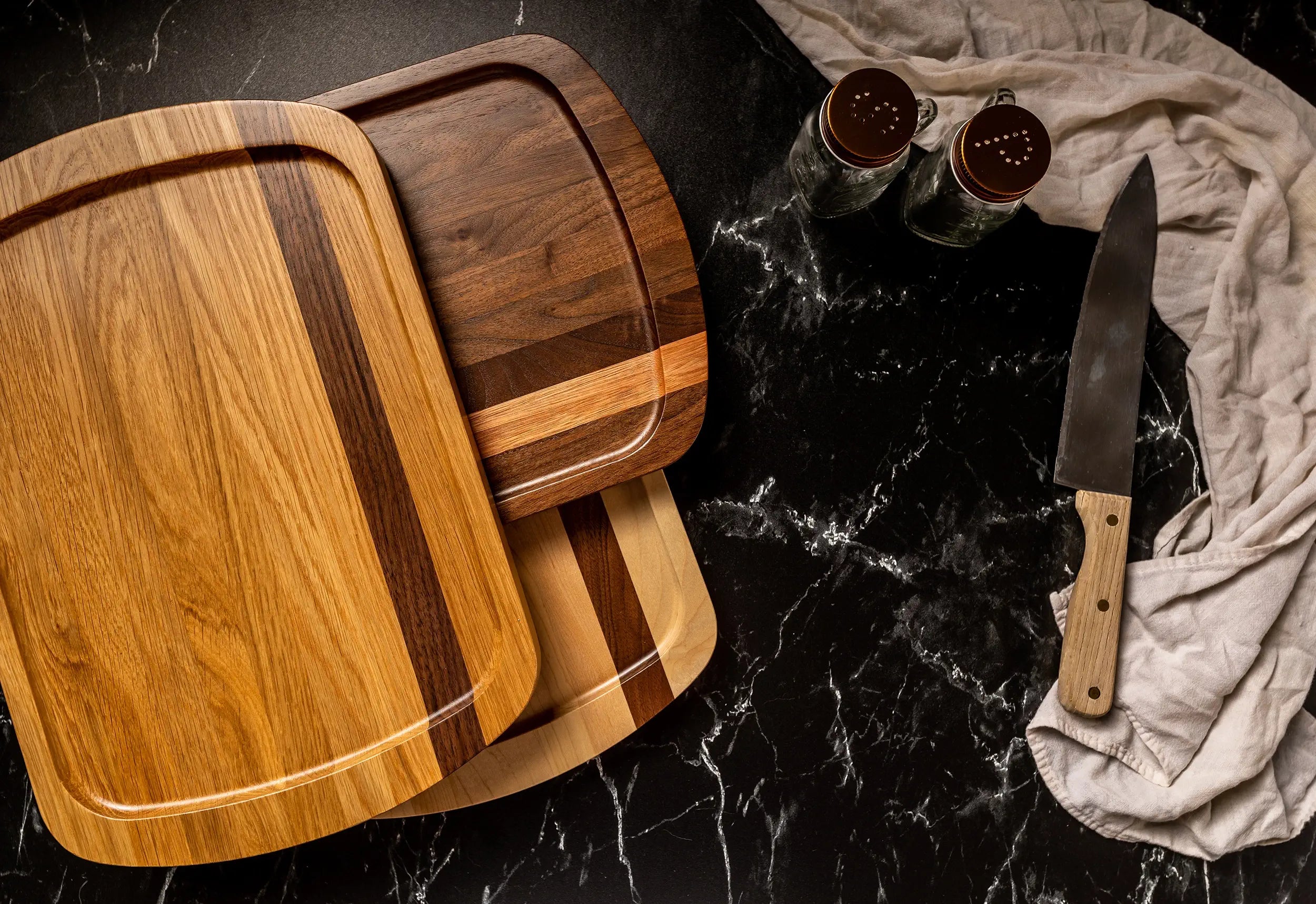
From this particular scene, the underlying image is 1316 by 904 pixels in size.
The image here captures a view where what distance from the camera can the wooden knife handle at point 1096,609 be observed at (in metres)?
0.82

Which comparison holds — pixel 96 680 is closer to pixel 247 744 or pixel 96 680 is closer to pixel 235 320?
pixel 247 744

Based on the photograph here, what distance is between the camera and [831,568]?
2.88 ft

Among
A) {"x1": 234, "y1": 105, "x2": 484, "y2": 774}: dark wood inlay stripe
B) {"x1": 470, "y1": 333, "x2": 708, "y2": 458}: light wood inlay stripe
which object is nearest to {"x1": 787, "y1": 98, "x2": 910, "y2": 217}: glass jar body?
{"x1": 470, "y1": 333, "x2": 708, "y2": 458}: light wood inlay stripe

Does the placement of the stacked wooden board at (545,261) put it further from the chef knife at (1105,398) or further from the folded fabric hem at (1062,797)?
the folded fabric hem at (1062,797)

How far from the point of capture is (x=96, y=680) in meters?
0.69

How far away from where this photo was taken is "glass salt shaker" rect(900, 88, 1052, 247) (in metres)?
0.71

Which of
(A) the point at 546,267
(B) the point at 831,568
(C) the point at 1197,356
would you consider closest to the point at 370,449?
(A) the point at 546,267

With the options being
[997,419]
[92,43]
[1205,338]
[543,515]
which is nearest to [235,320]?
[543,515]

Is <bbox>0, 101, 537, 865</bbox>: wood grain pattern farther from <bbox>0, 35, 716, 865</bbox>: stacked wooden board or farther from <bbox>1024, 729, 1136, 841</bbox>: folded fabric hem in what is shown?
<bbox>1024, 729, 1136, 841</bbox>: folded fabric hem

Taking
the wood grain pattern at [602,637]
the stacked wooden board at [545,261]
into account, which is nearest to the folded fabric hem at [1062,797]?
the wood grain pattern at [602,637]

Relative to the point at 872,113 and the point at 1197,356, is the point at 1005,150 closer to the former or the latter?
the point at 872,113

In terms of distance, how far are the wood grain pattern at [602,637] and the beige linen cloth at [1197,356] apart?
0.41m

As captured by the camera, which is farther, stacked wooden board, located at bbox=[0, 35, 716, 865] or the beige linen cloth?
the beige linen cloth

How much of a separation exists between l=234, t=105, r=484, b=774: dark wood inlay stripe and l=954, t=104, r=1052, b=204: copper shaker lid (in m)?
0.56
